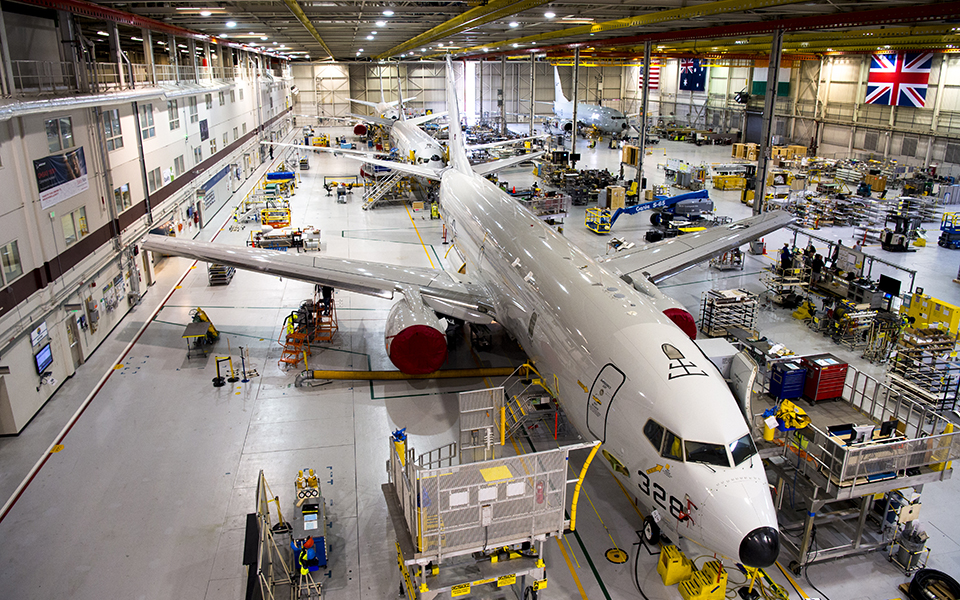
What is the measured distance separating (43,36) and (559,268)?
1995cm

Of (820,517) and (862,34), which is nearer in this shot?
(820,517)

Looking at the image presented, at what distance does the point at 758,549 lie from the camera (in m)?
10.7

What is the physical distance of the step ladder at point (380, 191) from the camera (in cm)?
4747

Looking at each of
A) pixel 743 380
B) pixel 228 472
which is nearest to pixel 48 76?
pixel 228 472

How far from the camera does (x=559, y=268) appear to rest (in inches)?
692

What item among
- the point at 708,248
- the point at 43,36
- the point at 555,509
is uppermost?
the point at 43,36

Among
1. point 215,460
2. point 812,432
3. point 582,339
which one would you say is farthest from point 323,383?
point 812,432

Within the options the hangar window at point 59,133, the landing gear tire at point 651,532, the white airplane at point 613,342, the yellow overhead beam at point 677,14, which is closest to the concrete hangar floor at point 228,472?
the landing gear tire at point 651,532

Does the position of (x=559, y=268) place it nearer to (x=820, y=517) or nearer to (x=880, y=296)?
(x=820, y=517)

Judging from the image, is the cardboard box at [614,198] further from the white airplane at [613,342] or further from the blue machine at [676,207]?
the white airplane at [613,342]

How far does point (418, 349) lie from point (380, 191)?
1220 inches

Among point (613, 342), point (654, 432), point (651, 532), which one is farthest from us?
point (651, 532)

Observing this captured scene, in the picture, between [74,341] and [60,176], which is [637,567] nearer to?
[74,341]

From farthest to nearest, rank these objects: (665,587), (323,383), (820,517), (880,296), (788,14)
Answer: (788,14) < (880,296) < (323,383) < (820,517) < (665,587)
